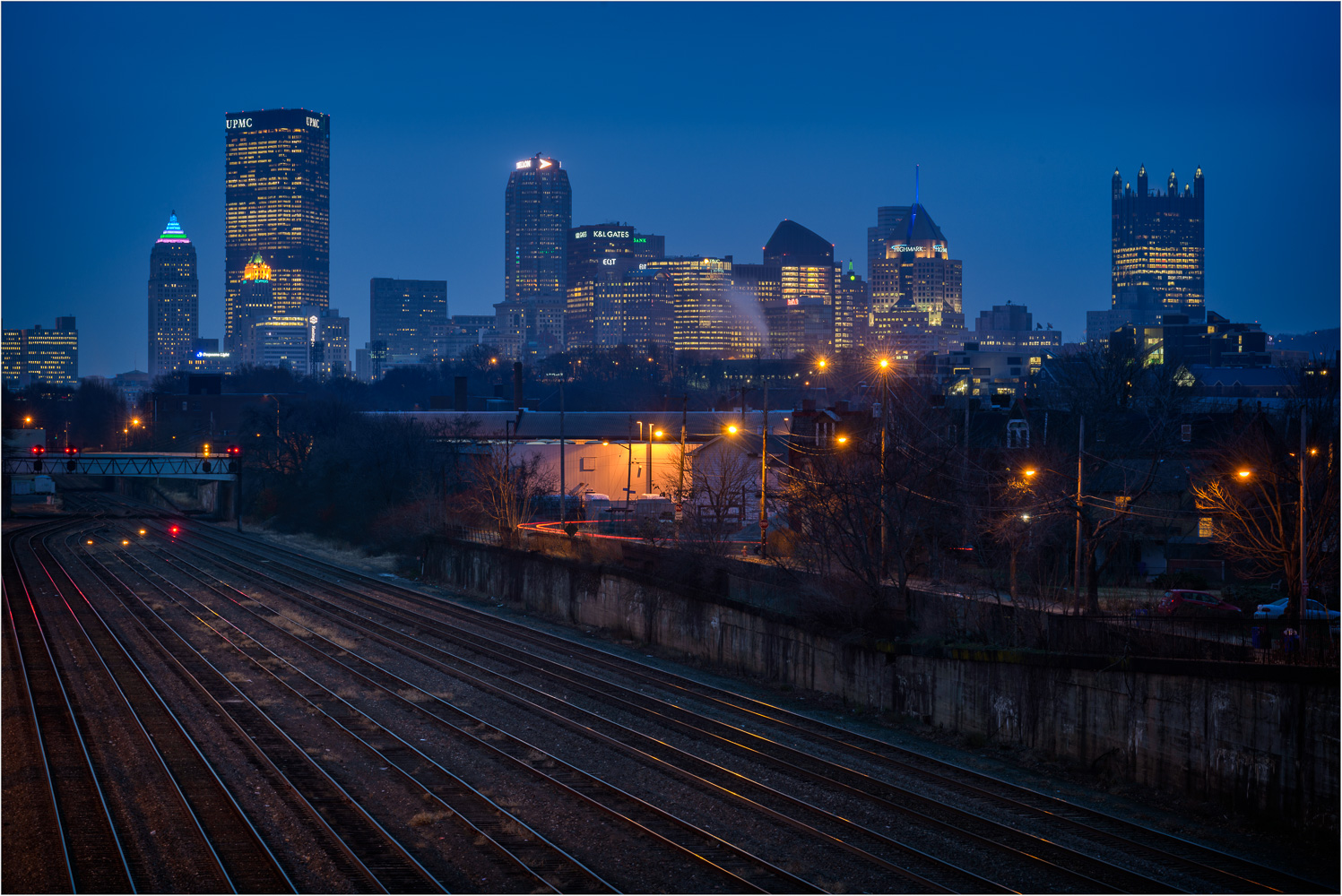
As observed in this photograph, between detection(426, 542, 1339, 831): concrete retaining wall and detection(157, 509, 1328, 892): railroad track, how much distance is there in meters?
1.86

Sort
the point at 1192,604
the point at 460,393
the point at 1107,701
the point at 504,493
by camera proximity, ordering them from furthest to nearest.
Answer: the point at 460,393 < the point at 504,493 < the point at 1192,604 < the point at 1107,701

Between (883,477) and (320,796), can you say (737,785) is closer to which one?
(320,796)

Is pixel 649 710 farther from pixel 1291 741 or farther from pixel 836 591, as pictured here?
pixel 1291 741

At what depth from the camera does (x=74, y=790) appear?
19609 mm

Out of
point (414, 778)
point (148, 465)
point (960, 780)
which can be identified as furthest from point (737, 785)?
point (148, 465)

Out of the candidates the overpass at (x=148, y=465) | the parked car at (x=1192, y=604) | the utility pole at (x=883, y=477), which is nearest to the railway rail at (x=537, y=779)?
the utility pole at (x=883, y=477)

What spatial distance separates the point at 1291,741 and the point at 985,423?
35.8 m

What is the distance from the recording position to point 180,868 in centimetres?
1625

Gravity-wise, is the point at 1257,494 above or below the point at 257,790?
above

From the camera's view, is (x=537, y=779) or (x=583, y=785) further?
(x=537, y=779)

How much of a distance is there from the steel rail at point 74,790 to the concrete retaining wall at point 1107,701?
15.9 meters

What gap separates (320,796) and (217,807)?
5.49 ft

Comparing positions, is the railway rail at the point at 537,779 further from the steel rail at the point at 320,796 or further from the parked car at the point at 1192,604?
the parked car at the point at 1192,604

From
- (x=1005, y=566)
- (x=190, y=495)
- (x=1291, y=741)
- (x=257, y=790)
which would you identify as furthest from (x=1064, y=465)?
(x=190, y=495)
